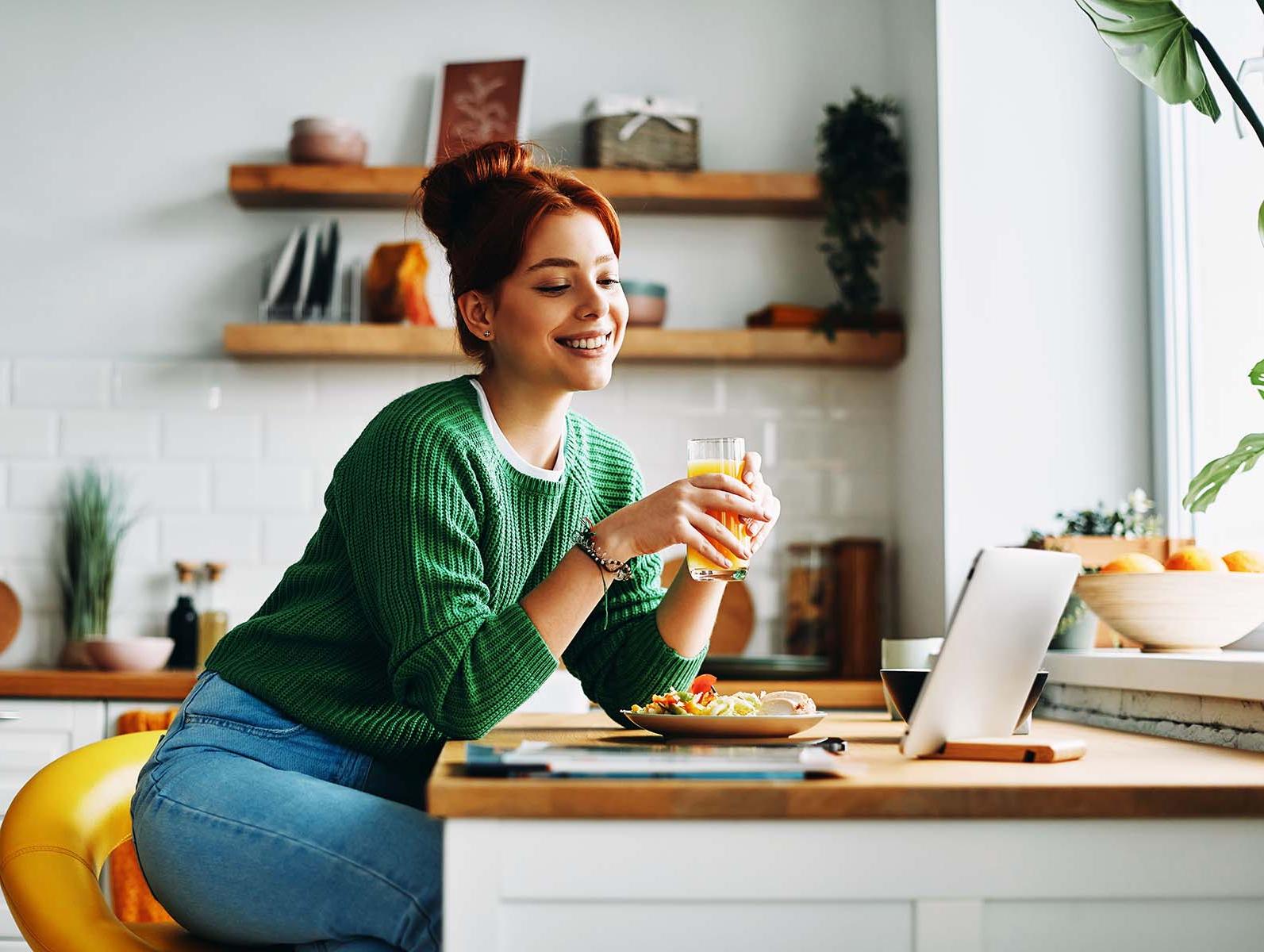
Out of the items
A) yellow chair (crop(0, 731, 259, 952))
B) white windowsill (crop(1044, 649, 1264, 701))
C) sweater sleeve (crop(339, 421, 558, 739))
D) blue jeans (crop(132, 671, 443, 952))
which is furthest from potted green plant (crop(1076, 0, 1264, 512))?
yellow chair (crop(0, 731, 259, 952))

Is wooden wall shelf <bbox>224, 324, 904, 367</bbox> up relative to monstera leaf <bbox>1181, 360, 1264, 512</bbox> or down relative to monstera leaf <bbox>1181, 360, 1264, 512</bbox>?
up

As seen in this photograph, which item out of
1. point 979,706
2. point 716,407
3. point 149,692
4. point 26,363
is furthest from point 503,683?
point 26,363

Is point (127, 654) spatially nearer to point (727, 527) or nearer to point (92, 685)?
point (92, 685)

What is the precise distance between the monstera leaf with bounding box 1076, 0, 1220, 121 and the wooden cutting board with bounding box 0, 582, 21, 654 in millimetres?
3150

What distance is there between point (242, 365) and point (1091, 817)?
125 inches

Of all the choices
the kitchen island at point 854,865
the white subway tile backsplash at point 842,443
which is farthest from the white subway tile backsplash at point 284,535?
the kitchen island at point 854,865

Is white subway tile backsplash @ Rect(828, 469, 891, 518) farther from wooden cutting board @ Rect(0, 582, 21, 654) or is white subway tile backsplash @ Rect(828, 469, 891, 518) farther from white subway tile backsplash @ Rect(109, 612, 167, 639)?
wooden cutting board @ Rect(0, 582, 21, 654)

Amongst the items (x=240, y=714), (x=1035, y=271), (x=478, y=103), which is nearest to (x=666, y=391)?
(x=478, y=103)

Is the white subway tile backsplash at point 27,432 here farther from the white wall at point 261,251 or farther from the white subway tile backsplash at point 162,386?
the white subway tile backsplash at point 162,386

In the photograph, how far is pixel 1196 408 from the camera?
3.04 meters

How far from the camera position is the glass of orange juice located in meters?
1.47

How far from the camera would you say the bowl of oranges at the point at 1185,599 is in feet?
6.57

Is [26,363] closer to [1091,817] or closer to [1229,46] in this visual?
[1229,46]

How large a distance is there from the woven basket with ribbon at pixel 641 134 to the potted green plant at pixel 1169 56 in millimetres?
2054
